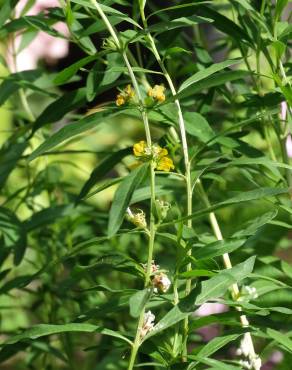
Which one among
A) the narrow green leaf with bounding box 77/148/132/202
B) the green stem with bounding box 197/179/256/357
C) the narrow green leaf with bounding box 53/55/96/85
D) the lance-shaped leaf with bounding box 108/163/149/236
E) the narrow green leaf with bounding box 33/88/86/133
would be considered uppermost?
the narrow green leaf with bounding box 53/55/96/85

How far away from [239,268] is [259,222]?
2.6 inches

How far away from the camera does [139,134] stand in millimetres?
2596

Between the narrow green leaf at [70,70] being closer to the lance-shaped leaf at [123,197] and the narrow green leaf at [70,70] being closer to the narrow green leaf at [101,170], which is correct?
the lance-shaped leaf at [123,197]

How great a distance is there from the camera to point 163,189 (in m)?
1.40

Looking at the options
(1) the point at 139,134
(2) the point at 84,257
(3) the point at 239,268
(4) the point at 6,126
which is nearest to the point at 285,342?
(3) the point at 239,268

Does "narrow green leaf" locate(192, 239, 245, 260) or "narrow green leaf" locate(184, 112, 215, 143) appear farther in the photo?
"narrow green leaf" locate(184, 112, 215, 143)

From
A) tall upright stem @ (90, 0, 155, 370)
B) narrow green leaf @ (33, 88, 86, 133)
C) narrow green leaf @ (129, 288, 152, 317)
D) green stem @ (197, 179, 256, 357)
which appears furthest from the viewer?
narrow green leaf @ (33, 88, 86, 133)

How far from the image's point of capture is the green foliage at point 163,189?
1.06 metres

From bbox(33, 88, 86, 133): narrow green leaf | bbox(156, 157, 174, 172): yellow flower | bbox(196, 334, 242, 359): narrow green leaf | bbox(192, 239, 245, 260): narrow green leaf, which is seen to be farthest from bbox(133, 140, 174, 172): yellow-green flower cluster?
bbox(33, 88, 86, 133): narrow green leaf

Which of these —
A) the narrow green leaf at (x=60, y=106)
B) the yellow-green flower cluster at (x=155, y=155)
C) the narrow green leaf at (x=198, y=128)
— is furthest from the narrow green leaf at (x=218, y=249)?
the narrow green leaf at (x=60, y=106)

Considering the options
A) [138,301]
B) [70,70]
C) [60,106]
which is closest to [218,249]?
[138,301]

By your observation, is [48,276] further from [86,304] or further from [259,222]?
[259,222]

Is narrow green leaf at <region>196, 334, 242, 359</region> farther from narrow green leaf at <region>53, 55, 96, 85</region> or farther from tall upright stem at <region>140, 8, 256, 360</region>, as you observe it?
narrow green leaf at <region>53, 55, 96, 85</region>

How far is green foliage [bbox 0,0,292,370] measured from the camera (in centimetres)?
106
